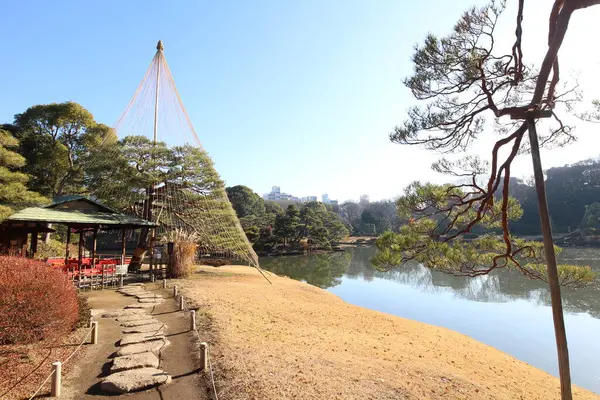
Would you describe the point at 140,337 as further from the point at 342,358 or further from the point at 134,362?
the point at 342,358

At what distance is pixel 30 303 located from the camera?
14.4 feet

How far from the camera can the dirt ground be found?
4117 millimetres

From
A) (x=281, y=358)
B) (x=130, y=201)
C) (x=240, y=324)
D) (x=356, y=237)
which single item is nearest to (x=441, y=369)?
(x=281, y=358)

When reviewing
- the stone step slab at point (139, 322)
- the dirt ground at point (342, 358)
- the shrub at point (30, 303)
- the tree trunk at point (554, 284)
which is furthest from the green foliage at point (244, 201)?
the tree trunk at point (554, 284)

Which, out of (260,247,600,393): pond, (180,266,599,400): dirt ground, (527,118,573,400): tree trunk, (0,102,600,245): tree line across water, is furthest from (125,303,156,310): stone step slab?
(260,247,600,393): pond

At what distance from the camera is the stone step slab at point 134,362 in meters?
4.19

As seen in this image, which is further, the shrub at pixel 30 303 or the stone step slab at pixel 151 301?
the stone step slab at pixel 151 301

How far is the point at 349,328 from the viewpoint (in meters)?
7.70

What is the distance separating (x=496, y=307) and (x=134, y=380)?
1308 centimetres

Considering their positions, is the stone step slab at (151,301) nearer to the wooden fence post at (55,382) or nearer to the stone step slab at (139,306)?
the stone step slab at (139,306)

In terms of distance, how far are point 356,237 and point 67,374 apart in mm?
49786

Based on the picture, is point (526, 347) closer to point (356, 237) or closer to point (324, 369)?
point (324, 369)

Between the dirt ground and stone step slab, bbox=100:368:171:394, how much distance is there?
2.12 feet

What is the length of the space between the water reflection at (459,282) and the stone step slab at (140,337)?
618 cm
